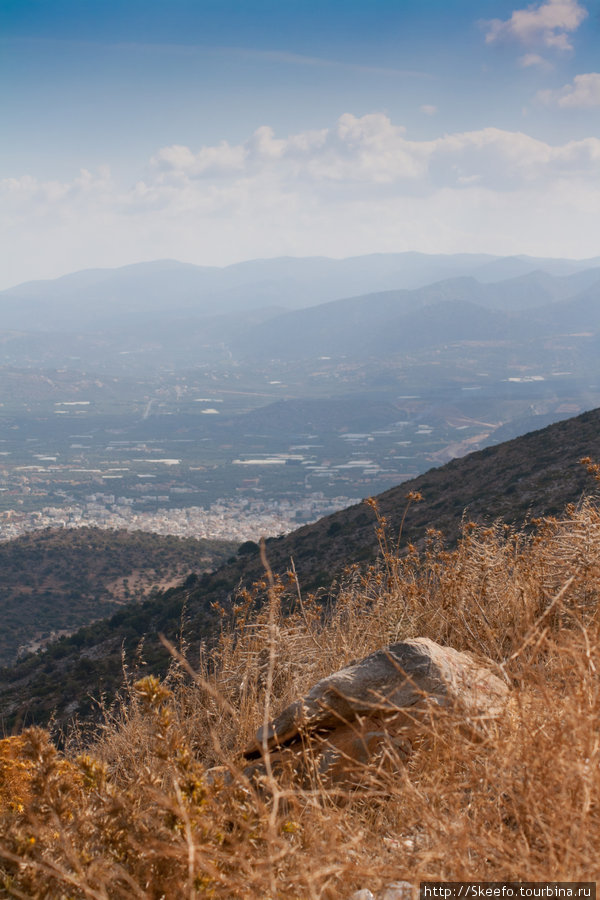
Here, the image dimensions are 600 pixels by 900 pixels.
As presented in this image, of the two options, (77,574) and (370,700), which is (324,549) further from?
(370,700)

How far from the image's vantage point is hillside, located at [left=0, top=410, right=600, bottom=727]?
15273 millimetres

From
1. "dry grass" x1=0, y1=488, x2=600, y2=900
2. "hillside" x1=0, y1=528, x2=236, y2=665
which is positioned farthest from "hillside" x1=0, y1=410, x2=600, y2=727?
"dry grass" x1=0, y1=488, x2=600, y2=900

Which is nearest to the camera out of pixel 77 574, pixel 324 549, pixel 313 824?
pixel 313 824

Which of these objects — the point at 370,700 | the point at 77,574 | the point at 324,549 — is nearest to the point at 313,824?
the point at 370,700

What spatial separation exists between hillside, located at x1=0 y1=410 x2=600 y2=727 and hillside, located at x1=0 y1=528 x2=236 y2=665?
7039 mm

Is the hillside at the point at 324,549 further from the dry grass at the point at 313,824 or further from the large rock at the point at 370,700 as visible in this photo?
the dry grass at the point at 313,824

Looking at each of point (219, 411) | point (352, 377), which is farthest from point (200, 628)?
point (352, 377)

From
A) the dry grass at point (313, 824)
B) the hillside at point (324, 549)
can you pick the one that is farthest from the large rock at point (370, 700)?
the hillside at point (324, 549)

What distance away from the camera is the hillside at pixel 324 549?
15.3 meters

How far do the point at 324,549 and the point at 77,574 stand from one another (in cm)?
1701

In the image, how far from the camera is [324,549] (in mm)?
21797

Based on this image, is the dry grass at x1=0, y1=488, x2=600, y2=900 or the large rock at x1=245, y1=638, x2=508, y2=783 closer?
the dry grass at x1=0, y1=488, x2=600, y2=900

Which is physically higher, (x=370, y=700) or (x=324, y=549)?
(x=370, y=700)

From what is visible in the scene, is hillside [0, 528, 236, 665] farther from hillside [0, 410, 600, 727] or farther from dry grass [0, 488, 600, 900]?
dry grass [0, 488, 600, 900]
